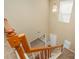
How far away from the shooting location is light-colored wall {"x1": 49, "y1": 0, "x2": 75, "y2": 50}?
2652mm

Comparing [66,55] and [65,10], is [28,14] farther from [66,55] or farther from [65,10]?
[66,55]

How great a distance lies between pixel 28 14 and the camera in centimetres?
297

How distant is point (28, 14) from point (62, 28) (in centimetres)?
79

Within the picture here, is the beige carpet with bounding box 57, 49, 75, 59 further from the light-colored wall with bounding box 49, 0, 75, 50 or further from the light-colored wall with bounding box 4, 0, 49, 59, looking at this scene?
the light-colored wall with bounding box 4, 0, 49, 59

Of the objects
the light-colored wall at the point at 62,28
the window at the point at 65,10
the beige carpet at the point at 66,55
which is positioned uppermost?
the window at the point at 65,10

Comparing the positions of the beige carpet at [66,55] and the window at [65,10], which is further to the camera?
the window at [65,10]

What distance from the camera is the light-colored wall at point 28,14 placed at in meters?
2.67

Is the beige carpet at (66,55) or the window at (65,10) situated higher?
the window at (65,10)

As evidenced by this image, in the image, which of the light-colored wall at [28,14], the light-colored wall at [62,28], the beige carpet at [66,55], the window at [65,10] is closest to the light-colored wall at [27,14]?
the light-colored wall at [28,14]

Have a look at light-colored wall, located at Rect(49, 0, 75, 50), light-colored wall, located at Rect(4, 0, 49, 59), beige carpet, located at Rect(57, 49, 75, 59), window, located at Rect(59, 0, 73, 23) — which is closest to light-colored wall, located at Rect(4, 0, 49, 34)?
light-colored wall, located at Rect(4, 0, 49, 59)

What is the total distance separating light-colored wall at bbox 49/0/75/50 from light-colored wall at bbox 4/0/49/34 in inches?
7.0

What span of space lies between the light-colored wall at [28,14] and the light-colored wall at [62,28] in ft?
0.59

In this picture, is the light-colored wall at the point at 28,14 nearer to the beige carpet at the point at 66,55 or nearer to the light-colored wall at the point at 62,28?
the light-colored wall at the point at 62,28
